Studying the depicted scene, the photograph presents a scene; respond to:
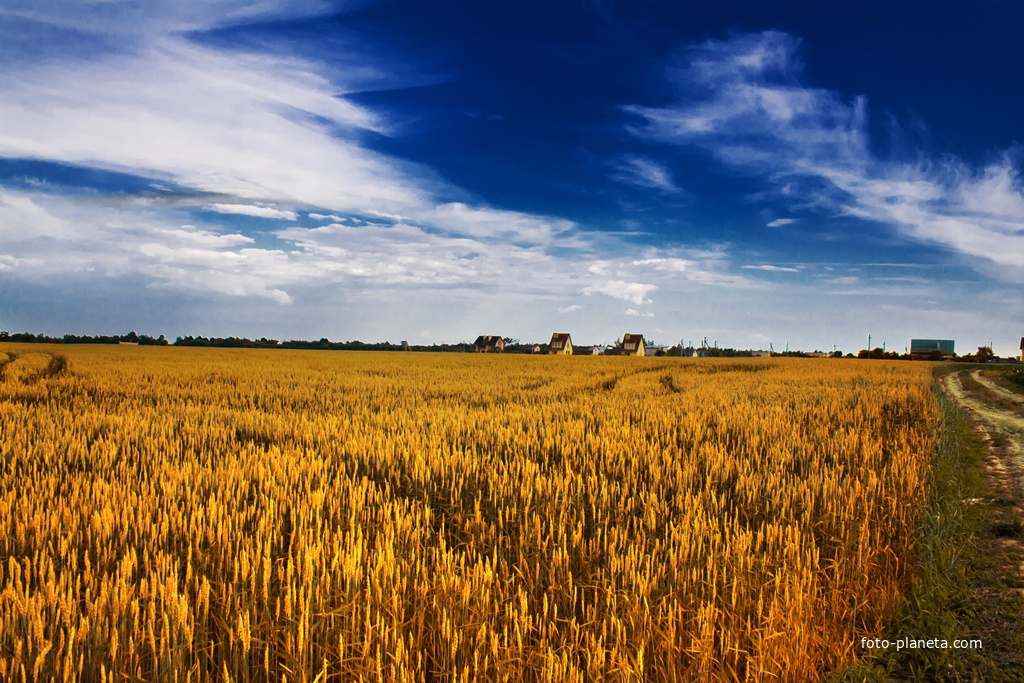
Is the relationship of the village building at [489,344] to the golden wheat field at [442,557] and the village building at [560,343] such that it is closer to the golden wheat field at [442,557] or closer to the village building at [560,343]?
the village building at [560,343]

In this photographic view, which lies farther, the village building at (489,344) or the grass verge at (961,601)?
the village building at (489,344)

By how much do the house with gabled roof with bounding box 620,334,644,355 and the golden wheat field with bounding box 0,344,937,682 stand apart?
10941cm

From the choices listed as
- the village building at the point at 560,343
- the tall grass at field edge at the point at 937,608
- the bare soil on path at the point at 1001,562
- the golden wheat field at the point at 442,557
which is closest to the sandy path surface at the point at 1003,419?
the bare soil on path at the point at 1001,562

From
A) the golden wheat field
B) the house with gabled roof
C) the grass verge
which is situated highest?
the house with gabled roof

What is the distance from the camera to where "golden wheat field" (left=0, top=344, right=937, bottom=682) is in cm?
297

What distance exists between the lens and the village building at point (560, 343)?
377 feet

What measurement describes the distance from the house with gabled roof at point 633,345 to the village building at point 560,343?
37.0ft

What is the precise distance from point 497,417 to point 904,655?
796 cm

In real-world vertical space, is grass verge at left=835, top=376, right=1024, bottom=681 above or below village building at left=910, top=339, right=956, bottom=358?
below

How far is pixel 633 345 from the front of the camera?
388 feet

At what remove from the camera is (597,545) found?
439 centimetres

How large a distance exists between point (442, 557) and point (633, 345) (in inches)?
4620

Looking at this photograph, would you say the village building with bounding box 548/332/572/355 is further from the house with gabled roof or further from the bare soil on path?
the bare soil on path

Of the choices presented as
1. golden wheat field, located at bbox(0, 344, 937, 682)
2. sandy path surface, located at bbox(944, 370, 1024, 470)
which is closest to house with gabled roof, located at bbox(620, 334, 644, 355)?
sandy path surface, located at bbox(944, 370, 1024, 470)
